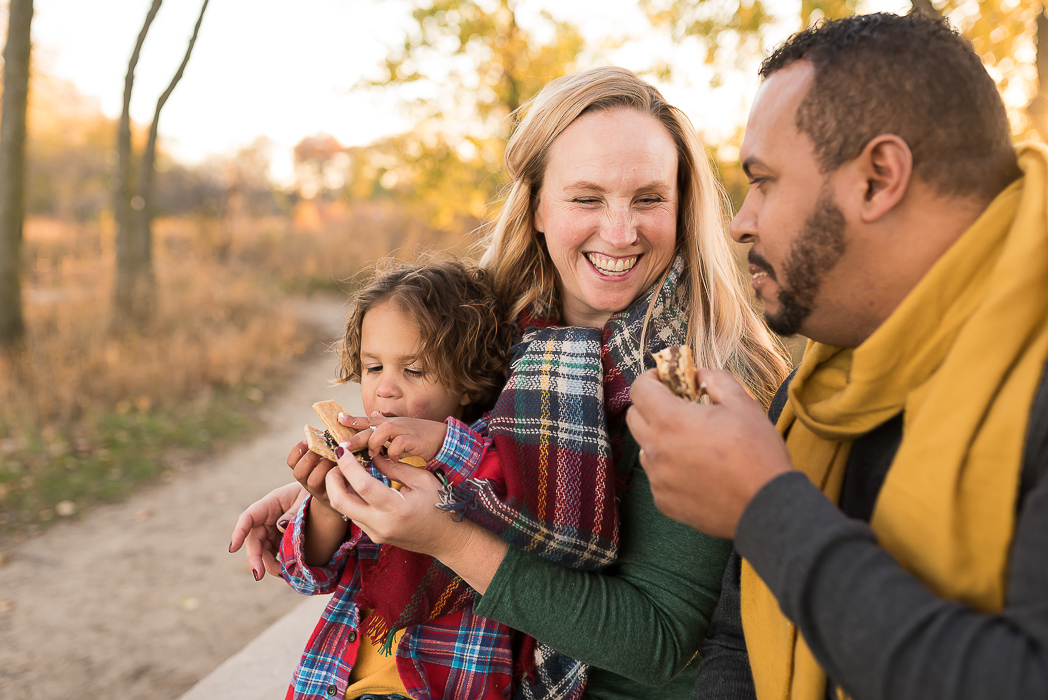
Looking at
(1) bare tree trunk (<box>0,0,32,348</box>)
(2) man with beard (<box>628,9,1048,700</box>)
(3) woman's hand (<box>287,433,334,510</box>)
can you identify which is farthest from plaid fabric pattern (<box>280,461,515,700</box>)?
(1) bare tree trunk (<box>0,0,32,348</box>)

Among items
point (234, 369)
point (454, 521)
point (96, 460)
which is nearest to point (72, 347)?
point (234, 369)

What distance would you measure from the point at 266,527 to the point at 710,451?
1.66 m

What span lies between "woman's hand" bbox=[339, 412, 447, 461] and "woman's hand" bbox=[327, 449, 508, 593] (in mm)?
84

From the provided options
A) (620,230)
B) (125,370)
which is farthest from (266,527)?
(125,370)

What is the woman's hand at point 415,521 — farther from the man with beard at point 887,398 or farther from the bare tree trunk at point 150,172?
the bare tree trunk at point 150,172

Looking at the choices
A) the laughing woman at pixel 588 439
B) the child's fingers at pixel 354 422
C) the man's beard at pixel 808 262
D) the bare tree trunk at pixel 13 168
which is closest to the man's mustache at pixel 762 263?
the man's beard at pixel 808 262

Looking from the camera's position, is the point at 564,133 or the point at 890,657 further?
the point at 564,133

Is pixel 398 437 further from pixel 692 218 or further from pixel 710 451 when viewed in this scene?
pixel 692 218

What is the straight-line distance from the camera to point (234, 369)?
8.60 meters

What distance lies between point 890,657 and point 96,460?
22.4 feet

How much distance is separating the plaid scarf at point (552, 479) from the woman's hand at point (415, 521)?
0.05 m

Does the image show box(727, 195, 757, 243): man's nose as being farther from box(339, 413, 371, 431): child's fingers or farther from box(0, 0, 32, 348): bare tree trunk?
box(0, 0, 32, 348): bare tree trunk

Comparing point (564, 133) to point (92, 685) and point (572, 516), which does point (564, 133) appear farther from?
point (92, 685)

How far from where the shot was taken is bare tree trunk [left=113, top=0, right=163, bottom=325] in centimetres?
937
